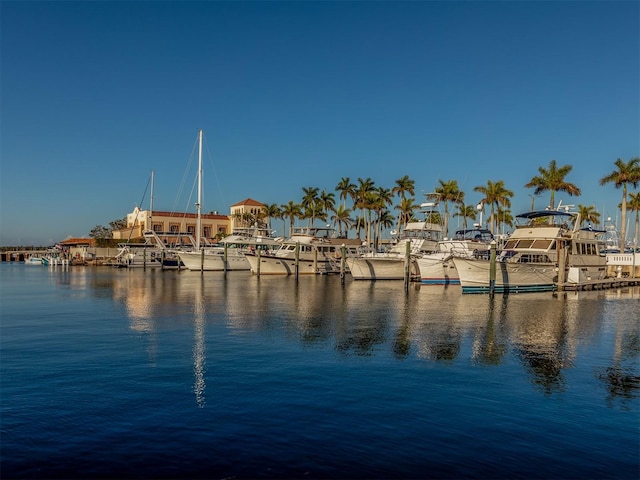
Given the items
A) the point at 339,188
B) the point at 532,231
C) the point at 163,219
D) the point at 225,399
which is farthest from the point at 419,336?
the point at 163,219

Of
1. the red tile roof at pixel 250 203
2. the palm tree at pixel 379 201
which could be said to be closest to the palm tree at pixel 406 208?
the palm tree at pixel 379 201

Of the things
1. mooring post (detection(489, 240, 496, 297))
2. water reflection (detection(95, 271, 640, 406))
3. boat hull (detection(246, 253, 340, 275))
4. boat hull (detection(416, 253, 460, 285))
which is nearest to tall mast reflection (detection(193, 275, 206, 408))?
water reflection (detection(95, 271, 640, 406))

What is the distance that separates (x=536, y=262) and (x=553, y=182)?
27011 millimetres

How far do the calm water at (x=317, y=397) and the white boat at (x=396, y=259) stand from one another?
32.8 meters

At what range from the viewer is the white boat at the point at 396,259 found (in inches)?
2479

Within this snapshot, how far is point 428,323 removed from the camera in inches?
1142

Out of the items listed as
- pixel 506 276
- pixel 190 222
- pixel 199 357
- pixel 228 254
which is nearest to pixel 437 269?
pixel 506 276

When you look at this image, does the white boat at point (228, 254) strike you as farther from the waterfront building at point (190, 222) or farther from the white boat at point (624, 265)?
the white boat at point (624, 265)

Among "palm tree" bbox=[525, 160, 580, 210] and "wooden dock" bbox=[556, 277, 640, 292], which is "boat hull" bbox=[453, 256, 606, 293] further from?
"palm tree" bbox=[525, 160, 580, 210]

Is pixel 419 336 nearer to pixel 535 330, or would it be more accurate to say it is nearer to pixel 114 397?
pixel 535 330

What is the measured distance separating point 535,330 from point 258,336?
1543 cm

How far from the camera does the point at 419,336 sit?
24719 millimetres

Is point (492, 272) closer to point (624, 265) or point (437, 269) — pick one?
point (437, 269)

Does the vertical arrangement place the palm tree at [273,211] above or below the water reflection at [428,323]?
above
